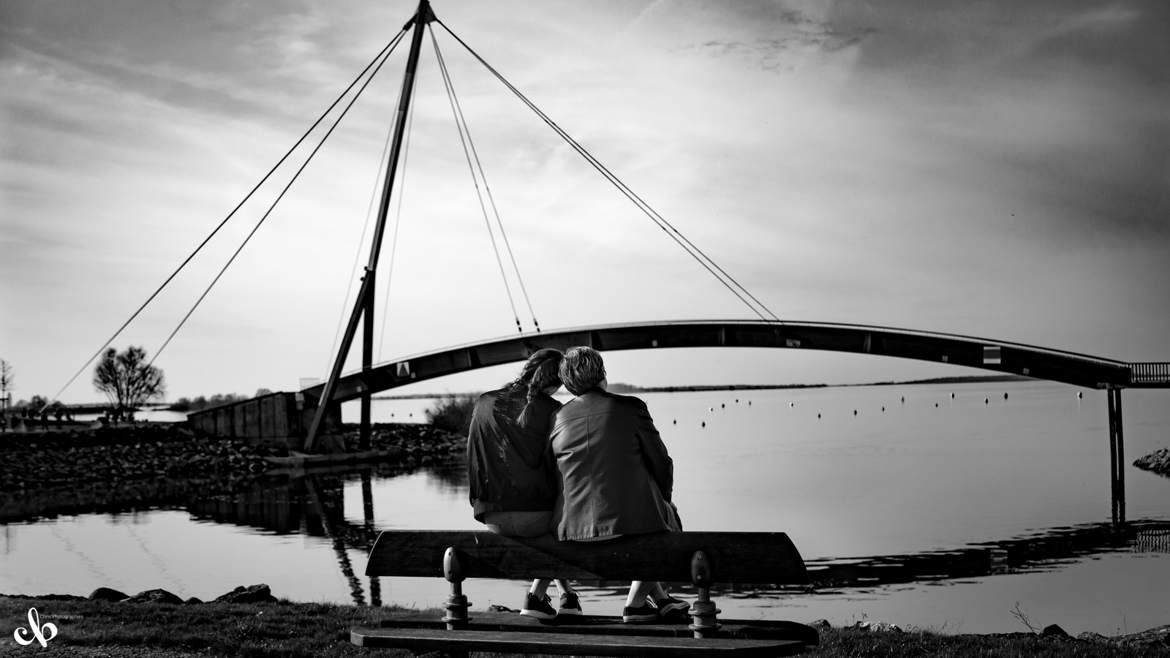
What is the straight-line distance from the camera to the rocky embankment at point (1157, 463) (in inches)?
1394

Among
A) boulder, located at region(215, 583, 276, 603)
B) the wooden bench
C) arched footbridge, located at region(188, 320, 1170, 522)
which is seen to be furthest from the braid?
arched footbridge, located at region(188, 320, 1170, 522)

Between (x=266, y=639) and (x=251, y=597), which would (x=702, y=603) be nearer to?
(x=266, y=639)

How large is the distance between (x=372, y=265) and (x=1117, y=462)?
23.5 meters

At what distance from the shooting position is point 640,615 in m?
5.45

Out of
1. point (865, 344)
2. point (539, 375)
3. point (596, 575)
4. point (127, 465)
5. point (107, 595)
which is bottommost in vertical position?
point (127, 465)

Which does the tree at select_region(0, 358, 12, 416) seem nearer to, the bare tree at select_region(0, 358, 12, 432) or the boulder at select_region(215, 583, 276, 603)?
the bare tree at select_region(0, 358, 12, 432)

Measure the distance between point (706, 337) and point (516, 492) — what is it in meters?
32.8

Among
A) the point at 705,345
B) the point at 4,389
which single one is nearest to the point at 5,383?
the point at 4,389

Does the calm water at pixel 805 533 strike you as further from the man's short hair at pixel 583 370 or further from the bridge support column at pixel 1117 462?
the man's short hair at pixel 583 370

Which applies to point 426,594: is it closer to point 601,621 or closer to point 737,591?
point 737,591

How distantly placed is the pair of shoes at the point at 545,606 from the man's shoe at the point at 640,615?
11.2 inches

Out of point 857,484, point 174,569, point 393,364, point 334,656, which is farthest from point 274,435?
point 334,656

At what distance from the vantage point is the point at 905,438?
5638 centimetres
